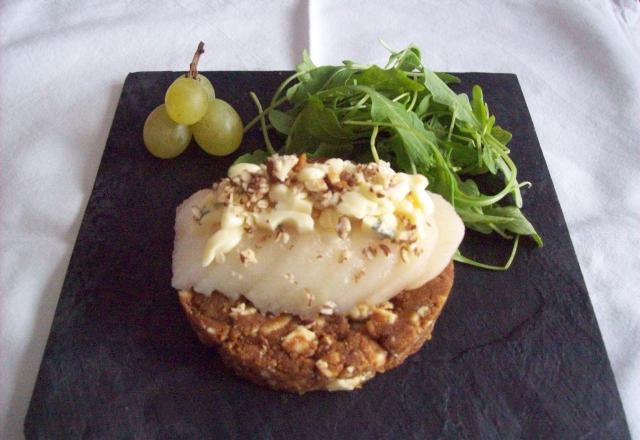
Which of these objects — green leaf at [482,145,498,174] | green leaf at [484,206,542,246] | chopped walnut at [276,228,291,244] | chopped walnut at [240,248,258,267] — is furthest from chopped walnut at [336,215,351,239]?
green leaf at [482,145,498,174]

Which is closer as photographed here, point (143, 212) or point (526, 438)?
point (526, 438)

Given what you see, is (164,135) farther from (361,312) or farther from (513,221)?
(513,221)

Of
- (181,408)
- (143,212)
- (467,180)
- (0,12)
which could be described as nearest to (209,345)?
(181,408)

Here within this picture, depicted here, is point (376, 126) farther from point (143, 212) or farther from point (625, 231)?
point (625, 231)

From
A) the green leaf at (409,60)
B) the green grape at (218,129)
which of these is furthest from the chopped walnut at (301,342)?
the green leaf at (409,60)

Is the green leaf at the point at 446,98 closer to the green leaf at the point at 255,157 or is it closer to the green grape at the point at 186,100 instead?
the green leaf at the point at 255,157
